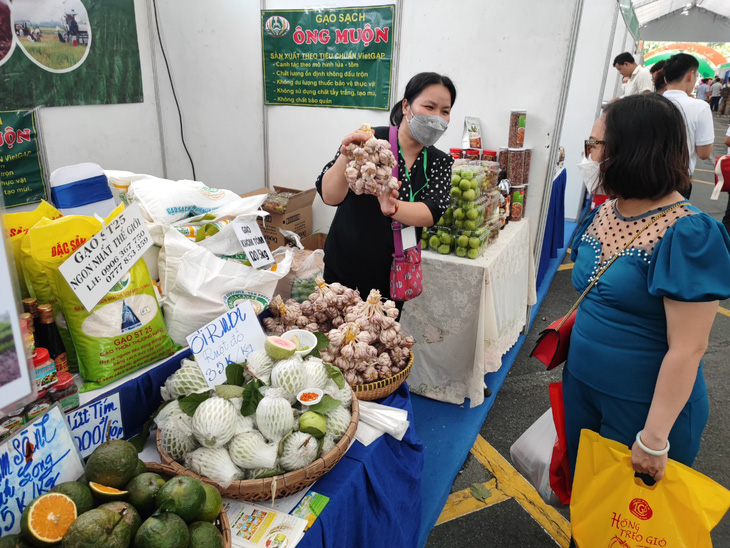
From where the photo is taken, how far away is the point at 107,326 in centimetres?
126

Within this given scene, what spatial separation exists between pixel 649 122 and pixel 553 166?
245cm

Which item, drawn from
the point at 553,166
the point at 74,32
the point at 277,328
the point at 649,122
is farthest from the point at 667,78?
the point at 74,32

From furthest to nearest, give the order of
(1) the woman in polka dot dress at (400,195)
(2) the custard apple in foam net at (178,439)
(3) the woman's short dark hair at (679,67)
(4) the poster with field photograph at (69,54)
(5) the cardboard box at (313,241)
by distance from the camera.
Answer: (5) the cardboard box at (313,241)
(3) the woman's short dark hair at (679,67)
(4) the poster with field photograph at (69,54)
(1) the woman in polka dot dress at (400,195)
(2) the custard apple in foam net at (178,439)

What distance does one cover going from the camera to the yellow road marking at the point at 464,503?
225 cm

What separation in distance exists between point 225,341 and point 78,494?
0.56 metres

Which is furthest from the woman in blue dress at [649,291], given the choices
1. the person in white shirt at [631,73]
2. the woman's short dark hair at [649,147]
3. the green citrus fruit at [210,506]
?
the person in white shirt at [631,73]

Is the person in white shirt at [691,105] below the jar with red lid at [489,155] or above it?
above

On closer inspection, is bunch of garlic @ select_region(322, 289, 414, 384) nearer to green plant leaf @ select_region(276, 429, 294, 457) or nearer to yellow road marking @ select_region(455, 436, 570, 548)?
green plant leaf @ select_region(276, 429, 294, 457)

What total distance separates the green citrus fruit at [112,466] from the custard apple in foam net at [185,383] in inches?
11.8

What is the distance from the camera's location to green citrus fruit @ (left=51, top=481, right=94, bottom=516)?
84 centimetres

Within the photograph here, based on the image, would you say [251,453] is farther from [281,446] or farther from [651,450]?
[651,450]

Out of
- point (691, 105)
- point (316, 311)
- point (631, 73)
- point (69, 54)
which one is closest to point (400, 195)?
point (316, 311)

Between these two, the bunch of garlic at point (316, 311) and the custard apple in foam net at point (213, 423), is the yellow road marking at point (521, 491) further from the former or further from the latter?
the custard apple in foam net at point (213, 423)

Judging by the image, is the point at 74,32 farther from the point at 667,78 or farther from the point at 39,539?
the point at 667,78
